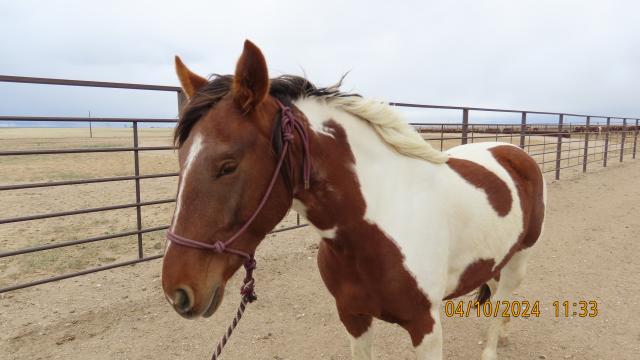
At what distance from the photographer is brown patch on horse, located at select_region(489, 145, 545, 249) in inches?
89.8

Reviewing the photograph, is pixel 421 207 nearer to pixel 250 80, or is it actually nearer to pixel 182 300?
pixel 250 80

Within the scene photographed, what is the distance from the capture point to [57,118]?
3.40m

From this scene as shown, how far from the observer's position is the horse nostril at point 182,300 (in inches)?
42.5

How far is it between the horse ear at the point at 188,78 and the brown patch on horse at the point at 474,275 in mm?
1489

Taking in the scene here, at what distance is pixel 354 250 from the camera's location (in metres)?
1.49

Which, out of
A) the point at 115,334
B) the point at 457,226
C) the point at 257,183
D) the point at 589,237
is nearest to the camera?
the point at 257,183

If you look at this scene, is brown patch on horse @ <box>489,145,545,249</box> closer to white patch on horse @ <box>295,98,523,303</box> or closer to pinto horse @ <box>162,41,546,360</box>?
pinto horse @ <box>162,41,546,360</box>

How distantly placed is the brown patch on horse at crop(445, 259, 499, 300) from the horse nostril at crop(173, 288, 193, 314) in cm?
133

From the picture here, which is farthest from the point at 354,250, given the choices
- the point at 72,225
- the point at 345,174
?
the point at 72,225

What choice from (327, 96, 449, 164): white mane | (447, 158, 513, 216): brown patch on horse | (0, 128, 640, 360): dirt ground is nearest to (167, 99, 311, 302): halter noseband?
(327, 96, 449, 164): white mane

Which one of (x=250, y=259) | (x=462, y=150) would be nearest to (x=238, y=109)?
(x=250, y=259)

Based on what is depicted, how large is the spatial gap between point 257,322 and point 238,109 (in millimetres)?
2390

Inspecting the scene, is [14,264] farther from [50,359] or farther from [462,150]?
[462,150]

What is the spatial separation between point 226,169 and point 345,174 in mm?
474
